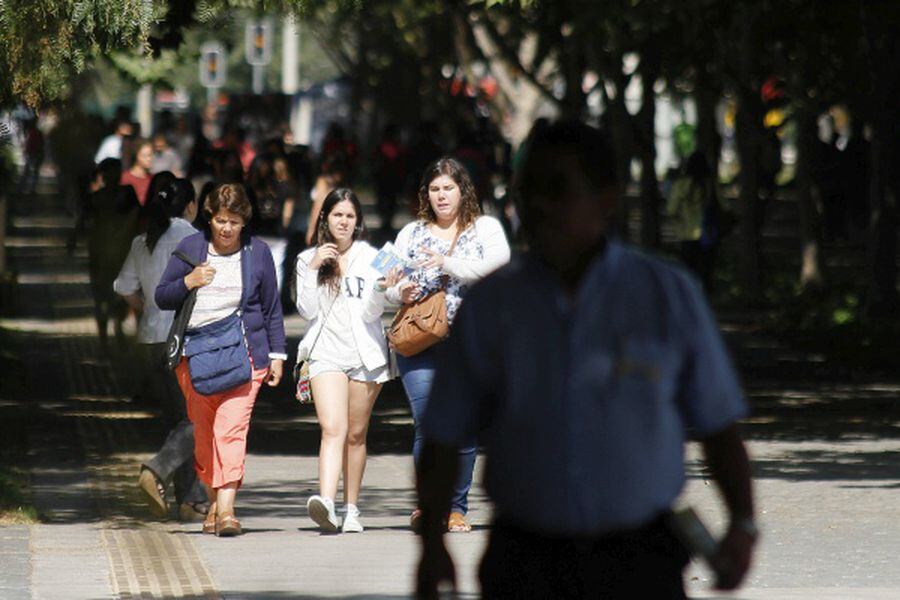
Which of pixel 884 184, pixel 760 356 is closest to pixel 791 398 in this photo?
pixel 760 356

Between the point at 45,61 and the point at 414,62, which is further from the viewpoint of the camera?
the point at 414,62

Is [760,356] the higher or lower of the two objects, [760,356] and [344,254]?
the lower

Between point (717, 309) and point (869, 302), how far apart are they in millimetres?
4387

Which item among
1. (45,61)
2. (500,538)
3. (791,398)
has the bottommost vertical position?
(791,398)

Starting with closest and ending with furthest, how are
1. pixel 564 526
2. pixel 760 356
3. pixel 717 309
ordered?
pixel 564 526, pixel 760 356, pixel 717 309

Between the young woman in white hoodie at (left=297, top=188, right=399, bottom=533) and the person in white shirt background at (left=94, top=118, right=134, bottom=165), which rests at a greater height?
the person in white shirt background at (left=94, top=118, right=134, bottom=165)

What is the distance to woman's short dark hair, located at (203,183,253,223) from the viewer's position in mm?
10258

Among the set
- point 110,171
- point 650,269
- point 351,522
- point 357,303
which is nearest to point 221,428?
point 351,522

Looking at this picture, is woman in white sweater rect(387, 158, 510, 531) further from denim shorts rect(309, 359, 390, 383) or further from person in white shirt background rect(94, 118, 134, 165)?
person in white shirt background rect(94, 118, 134, 165)

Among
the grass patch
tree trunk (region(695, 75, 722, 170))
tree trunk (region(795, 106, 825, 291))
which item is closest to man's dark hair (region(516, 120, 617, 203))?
the grass patch

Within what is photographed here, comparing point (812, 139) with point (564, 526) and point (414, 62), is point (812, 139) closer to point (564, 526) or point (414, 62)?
point (564, 526)

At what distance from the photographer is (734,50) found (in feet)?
96.2

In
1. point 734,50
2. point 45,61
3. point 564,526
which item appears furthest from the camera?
point 734,50

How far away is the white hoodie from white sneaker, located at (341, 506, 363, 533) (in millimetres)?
668
